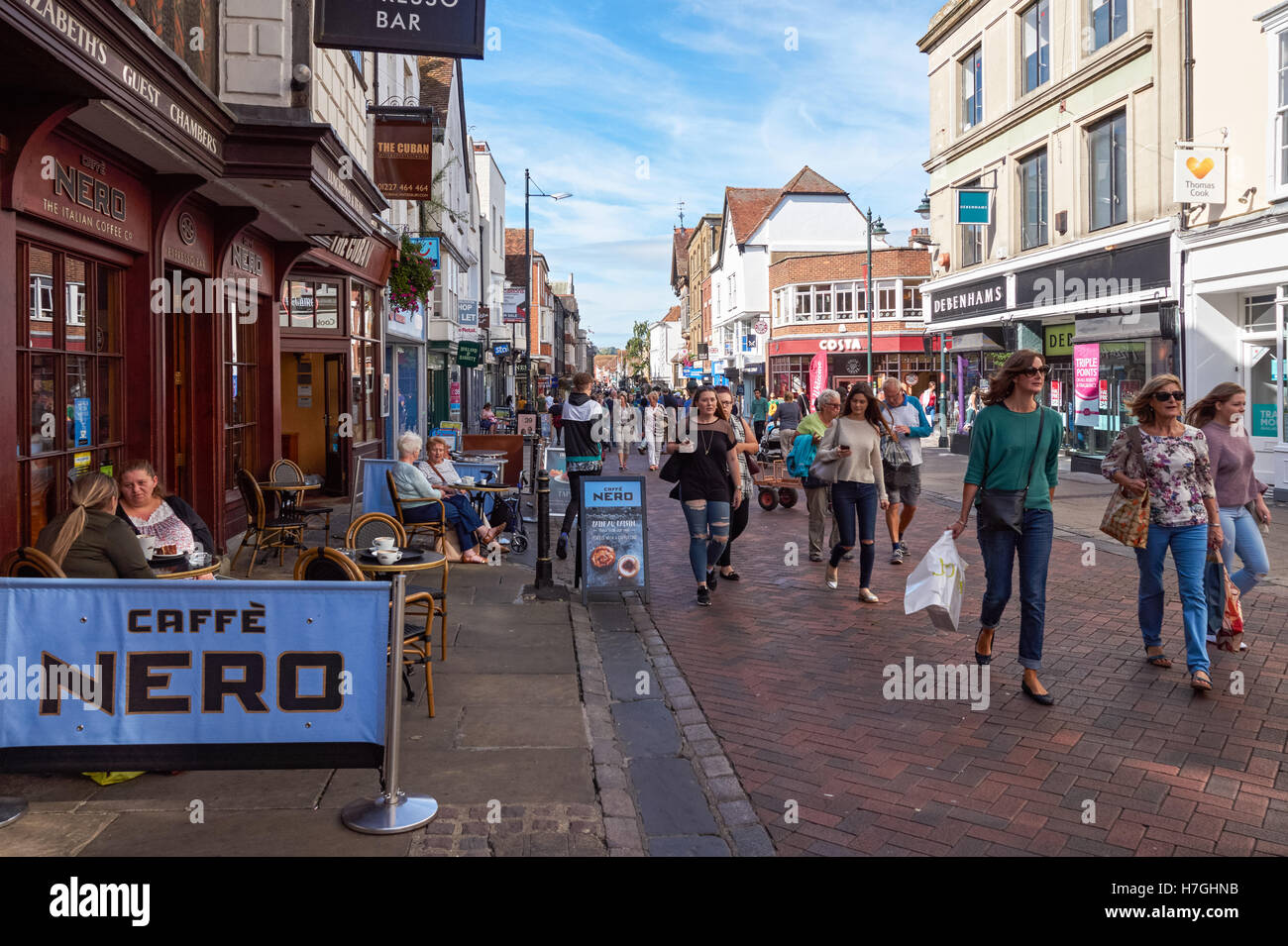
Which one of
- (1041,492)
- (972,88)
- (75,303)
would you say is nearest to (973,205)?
(972,88)

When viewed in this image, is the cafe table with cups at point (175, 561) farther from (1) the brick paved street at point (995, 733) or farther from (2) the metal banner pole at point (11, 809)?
(1) the brick paved street at point (995, 733)

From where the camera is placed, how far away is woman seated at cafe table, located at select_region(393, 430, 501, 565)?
9.12 m

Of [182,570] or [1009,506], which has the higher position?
[1009,506]

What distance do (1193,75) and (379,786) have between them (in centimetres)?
1716

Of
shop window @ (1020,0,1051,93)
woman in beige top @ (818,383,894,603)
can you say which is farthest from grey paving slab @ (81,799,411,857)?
shop window @ (1020,0,1051,93)

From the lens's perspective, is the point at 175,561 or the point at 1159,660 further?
the point at 1159,660

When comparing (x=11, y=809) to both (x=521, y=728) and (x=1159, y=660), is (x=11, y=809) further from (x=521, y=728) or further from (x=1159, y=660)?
(x=1159, y=660)

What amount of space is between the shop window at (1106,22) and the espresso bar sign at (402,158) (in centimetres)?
1292

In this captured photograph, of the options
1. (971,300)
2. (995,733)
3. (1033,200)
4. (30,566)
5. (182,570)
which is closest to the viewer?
(30,566)

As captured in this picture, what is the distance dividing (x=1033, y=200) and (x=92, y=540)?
21.6 metres

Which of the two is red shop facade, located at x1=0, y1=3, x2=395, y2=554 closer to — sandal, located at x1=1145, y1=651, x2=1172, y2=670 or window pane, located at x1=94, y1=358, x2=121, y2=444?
window pane, located at x1=94, y1=358, x2=121, y2=444

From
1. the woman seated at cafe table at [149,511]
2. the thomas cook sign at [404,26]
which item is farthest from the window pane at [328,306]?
the woman seated at cafe table at [149,511]

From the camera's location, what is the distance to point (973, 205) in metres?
23.4

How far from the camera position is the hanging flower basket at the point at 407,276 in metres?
17.5
